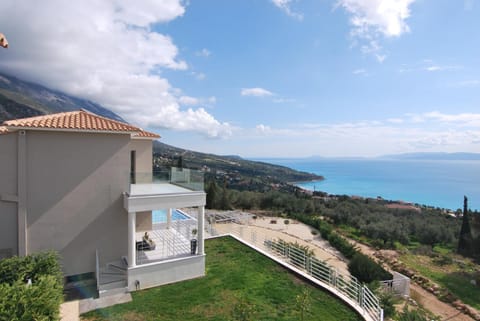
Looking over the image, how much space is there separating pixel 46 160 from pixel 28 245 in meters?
3.28

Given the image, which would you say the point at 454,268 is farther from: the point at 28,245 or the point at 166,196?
the point at 28,245

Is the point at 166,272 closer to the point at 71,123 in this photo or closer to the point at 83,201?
the point at 83,201

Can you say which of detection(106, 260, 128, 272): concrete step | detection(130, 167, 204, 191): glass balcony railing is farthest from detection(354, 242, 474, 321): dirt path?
detection(106, 260, 128, 272): concrete step

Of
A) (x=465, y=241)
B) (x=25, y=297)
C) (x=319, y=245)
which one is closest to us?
(x=25, y=297)

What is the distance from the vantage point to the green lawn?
9.00m

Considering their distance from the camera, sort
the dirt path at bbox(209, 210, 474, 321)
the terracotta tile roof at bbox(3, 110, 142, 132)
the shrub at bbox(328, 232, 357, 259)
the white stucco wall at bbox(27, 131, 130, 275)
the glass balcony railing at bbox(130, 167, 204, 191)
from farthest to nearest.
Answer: the shrub at bbox(328, 232, 357, 259) < the dirt path at bbox(209, 210, 474, 321) < the glass balcony railing at bbox(130, 167, 204, 191) < the white stucco wall at bbox(27, 131, 130, 275) < the terracotta tile roof at bbox(3, 110, 142, 132)

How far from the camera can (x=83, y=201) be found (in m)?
11.1

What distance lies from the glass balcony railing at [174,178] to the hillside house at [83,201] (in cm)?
16

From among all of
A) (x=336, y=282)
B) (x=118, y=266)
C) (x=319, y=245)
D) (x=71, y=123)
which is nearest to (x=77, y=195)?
(x=71, y=123)

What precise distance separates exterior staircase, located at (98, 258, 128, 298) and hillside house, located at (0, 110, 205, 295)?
36 mm

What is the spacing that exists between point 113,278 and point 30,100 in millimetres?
83056

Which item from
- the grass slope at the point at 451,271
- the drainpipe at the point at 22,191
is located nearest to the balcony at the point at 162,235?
the drainpipe at the point at 22,191

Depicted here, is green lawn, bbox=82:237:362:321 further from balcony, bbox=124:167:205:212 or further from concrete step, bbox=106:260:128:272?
balcony, bbox=124:167:205:212

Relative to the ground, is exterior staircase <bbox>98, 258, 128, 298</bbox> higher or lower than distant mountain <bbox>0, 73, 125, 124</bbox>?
lower
